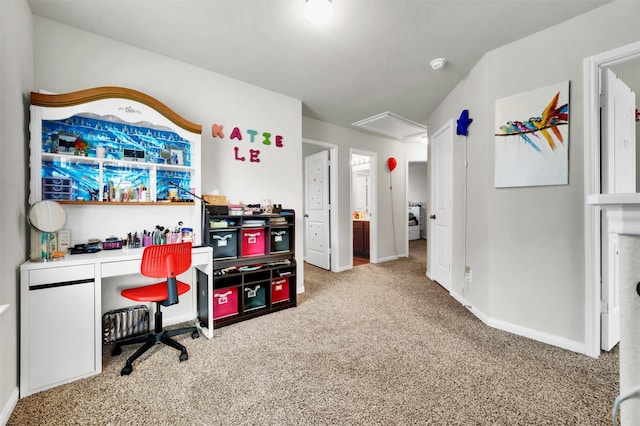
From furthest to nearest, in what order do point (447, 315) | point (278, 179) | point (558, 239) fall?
point (278, 179)
point (447, 315)
point (558, 239)

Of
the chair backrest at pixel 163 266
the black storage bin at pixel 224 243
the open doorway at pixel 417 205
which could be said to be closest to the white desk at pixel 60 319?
the chair backrest at pixel 163 266

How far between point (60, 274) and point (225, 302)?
1193 mm

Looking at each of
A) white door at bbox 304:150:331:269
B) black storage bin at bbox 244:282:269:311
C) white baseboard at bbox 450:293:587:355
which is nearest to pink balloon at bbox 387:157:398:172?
white door at bbox 304:150:331:269

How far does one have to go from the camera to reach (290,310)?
2.82 m

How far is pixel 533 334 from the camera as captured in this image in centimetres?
218

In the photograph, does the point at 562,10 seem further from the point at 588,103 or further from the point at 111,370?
the point at 111,370

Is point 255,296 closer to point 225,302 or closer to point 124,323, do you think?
point 225,302

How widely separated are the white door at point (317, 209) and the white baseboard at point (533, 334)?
2443mm

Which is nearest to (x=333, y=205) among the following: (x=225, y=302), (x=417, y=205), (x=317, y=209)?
(x=317, y=209)

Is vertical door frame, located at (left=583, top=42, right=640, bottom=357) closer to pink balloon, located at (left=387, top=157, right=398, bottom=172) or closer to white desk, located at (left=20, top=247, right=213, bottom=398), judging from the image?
pink balloon, located at (left=387, top=157, right=398, bottom=172)

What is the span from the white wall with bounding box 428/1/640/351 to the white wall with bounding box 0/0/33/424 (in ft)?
10.9

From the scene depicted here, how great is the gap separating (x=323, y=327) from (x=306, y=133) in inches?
111

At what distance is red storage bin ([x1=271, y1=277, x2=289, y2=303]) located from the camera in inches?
111

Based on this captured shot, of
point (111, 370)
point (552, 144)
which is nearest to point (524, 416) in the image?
point (552, 144)
